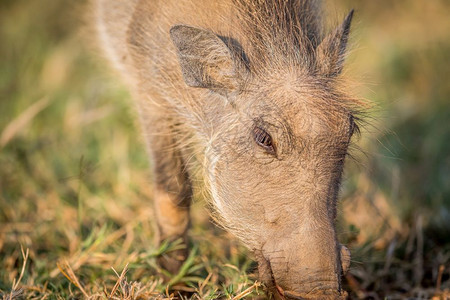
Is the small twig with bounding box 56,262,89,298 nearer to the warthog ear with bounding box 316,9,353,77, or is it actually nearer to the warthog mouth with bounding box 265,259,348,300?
the warthog mouth with bounding box 265,259,348,300

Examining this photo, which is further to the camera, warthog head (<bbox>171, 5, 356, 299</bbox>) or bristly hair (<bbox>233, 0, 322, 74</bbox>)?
bristly hair (<bbox>233, 0, 322, 74</bbox>)

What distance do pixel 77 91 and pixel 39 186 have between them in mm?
1667

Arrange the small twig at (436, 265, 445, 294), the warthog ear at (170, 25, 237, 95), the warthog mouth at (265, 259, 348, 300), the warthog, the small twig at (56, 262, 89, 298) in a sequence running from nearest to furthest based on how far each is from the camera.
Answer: the warthog mouth at (265, 259, 348, 300) < the warthog < the warthog ear at (170, 25, 237, 95) < the small twig at (56, 262, 89, 298) < the small twig at (436, 265, 445, 294)

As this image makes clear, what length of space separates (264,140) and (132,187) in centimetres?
187

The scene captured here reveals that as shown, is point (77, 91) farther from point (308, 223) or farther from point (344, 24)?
point (308, 223)

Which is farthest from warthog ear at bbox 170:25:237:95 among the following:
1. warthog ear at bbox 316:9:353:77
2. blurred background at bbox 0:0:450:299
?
blurred background at bbox 0:0:450:299

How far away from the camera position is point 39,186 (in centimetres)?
382

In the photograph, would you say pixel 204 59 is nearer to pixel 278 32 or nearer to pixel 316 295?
pixel 278 32

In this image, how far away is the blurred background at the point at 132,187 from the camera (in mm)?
2854

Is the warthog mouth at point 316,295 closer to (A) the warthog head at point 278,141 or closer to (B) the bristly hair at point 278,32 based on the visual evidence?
(A) the warthog head at point 278,141

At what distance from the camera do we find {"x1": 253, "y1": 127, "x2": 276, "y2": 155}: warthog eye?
2275 millimetres

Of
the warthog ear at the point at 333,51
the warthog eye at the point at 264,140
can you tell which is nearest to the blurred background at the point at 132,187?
the warthog ear at the point at 333,51

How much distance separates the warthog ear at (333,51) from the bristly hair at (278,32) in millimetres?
43

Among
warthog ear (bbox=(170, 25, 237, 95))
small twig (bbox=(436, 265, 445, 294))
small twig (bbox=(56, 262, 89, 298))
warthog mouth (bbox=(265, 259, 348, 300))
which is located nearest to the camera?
warthog mouth (bbox=(265, 259, 348, 300))
